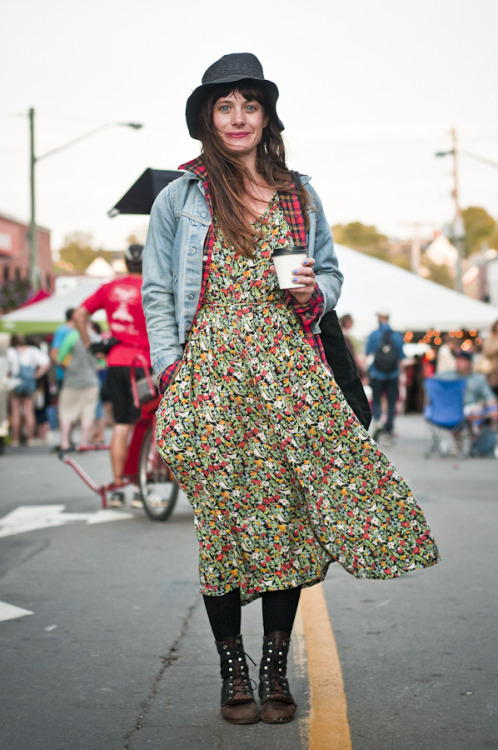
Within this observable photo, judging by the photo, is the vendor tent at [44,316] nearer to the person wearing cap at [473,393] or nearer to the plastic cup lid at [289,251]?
the person wearing cap at [473,393]

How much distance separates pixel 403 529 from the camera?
130 inches

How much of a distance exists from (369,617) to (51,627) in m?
1.36

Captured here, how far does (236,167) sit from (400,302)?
1871 cm

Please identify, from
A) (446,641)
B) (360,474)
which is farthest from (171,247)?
(446,641)

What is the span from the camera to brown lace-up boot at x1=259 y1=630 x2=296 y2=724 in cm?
332

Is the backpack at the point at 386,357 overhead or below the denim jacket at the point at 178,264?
below

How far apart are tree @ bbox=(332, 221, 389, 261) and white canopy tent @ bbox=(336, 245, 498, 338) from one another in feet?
253

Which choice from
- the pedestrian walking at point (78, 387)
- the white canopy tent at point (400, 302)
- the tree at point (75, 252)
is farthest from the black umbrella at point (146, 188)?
the tree at point (75, 252)

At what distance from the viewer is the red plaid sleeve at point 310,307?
330 centimetres

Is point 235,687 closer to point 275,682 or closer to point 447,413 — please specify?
point 275,682

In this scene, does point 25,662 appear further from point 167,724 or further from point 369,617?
point 369,617

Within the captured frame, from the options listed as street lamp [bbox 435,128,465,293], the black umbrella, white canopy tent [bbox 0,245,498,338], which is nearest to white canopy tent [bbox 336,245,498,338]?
white canopy tent [bbox 0,245,498,338]

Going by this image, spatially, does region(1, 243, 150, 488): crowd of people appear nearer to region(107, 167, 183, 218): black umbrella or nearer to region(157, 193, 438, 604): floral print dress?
region(107, 167, 183, 218): black umbrella

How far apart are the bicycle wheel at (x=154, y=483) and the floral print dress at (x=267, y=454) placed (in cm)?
437
